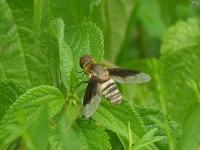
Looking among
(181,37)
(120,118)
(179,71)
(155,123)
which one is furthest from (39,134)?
(181,37)

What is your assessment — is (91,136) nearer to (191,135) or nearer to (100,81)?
(100,81)

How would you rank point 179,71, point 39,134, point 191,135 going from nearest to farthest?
point 39,134, point 191,135, point 179,71

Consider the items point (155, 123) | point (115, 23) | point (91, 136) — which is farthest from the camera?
point (115, 23)

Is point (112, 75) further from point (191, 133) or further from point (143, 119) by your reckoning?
point (191, 133)

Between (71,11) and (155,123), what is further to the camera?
(71,11)

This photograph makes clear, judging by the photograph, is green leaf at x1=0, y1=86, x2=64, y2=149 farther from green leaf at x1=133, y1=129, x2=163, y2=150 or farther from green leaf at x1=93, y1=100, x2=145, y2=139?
green leaf at x1=133, y1=129, x2=163, y2=150

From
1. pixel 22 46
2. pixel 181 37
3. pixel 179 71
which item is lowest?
pixel 179 71

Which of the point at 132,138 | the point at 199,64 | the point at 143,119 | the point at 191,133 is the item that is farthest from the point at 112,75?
the point at 199,64

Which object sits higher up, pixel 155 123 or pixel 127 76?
pixel 127 76
